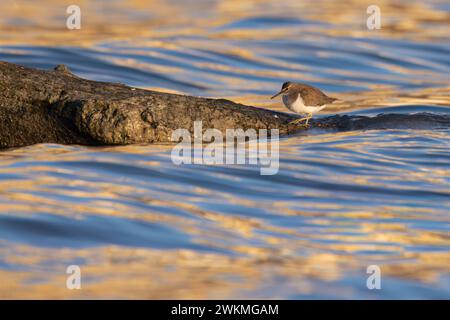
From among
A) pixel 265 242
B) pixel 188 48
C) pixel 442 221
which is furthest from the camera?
pixel 188 48

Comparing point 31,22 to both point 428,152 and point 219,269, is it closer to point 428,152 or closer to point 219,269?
point 428,152

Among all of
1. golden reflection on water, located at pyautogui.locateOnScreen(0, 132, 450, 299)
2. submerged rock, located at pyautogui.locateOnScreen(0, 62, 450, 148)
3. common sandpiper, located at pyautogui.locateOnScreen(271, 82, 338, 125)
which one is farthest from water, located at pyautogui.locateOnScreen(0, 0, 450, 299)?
common sandpiper, located at pyautogui.locateOnScreen(271, 82, 338, 125)

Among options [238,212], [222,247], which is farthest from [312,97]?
[222,247]

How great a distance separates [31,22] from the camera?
18312 millimetres

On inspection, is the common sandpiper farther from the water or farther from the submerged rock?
the submerged rock

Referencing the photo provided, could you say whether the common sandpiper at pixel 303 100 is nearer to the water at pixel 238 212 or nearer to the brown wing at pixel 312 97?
the brown wing at pixel 312 97

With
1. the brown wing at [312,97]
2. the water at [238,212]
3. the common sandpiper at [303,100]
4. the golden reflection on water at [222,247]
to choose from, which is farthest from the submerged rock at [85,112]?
the brown wing at [312,97]

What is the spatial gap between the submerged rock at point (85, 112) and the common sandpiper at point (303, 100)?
4.19 feet

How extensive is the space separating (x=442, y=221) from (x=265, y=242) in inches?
63.3

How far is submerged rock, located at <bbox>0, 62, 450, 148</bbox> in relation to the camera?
9438 millimetres

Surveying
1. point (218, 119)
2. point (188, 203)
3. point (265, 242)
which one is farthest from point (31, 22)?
point (265, 242)

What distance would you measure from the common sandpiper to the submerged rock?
128 centimetres

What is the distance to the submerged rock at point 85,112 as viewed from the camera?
944 cm

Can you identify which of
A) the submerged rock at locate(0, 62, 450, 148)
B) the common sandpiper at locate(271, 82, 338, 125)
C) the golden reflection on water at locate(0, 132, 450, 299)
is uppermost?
the common sandpiper at locate(271, 82, 338, 125)
